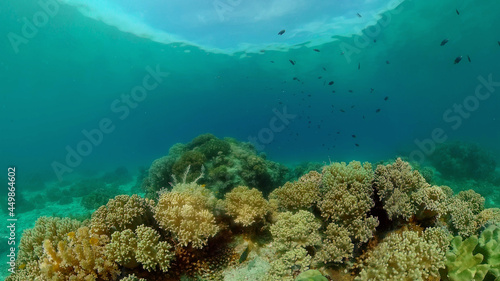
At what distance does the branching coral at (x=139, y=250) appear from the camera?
12.9 feet

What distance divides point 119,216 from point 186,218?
4.05ft

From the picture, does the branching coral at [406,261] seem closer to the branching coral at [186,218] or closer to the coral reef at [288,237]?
the coral reef at [288,237]

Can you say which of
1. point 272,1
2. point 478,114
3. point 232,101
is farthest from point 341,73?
point 478,114

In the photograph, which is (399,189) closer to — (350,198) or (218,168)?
(350,198)

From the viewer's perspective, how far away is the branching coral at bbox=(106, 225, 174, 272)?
394 cm

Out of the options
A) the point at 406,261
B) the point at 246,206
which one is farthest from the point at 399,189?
the point at 246,206

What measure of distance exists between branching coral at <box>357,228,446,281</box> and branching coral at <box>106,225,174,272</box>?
3142 millimetres

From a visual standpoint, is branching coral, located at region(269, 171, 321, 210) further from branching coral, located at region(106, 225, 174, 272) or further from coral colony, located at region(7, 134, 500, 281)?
branching coral, located at region(106, 225, 174, 272)

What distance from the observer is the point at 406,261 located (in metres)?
3.45

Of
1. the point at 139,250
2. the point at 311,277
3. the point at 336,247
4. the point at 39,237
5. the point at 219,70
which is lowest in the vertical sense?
the point at 311,277

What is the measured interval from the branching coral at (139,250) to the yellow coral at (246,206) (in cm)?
147

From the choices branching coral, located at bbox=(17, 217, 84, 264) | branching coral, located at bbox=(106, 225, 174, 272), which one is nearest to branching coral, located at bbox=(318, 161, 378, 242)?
branching coral, located at bbox=(106, 225, 174, 272)

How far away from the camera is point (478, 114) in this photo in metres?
151

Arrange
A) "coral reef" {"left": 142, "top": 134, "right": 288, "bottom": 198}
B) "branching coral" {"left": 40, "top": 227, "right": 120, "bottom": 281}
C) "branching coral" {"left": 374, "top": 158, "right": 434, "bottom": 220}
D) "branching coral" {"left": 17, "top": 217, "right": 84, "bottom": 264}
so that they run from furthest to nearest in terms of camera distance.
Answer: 1. "coral reef" {"left": 142, "top": 134, "right": 288, "bottom": 198}
2. "branching coral" {"left": 17, "top": 217, "right": 84, "bottom": 264}
3. "branching coral" {"left": 374, "top": 158, "right": 434, "bottom": 220}
4. "branching coral" {"left": 40, "top": 227, "right": 120, "bottom": 281}
